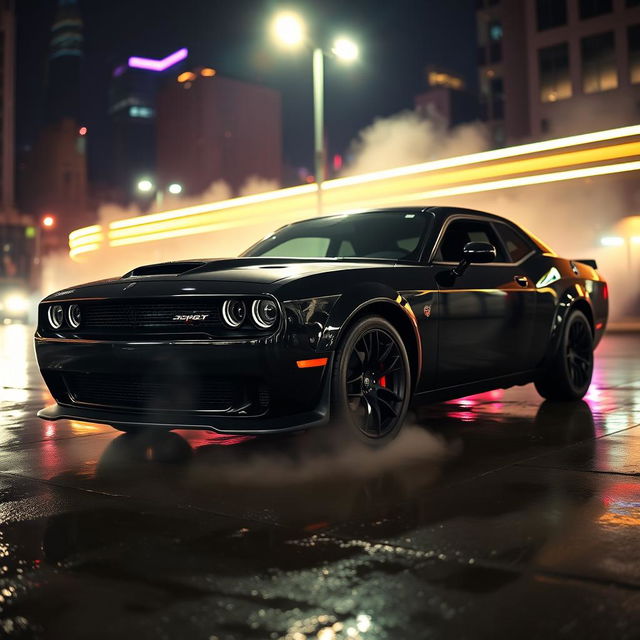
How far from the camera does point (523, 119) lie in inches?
2019

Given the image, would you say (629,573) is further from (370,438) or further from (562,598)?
(370,438)

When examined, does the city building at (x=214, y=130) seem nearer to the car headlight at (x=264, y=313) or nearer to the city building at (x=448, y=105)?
the city building at (x=448, y=105)

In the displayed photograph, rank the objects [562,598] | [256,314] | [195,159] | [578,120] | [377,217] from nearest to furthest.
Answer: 1. [562,598]
2. [256,314]
3. [377,217]
4. [578,120]
5. [195,159]

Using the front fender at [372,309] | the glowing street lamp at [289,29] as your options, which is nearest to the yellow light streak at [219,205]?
the glowing street lamp at [289,29]

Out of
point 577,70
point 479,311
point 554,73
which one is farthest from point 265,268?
point 554,73

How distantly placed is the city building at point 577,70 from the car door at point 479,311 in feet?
131

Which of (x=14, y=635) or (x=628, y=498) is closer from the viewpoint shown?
(x=14, y=635)

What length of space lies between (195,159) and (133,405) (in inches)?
5272

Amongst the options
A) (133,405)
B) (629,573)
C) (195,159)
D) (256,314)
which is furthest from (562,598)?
(195,159)

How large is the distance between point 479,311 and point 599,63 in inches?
1661

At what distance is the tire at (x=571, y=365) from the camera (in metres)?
6.62

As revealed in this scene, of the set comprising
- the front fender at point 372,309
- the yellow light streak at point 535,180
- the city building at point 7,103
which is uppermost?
the city building at point 7,103

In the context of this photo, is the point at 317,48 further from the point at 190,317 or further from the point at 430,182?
the point at 190,317

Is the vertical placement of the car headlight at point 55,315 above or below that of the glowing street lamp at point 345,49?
below
